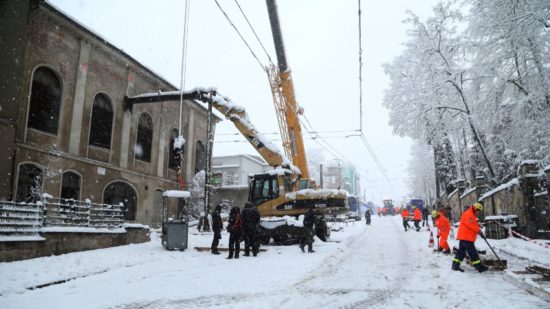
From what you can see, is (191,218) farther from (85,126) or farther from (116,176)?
(85,126)

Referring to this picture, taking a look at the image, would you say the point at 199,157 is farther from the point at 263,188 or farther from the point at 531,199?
the point at 531,199

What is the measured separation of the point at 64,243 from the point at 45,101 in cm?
865

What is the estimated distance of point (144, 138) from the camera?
22.7m

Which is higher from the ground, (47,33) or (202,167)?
(47,33)

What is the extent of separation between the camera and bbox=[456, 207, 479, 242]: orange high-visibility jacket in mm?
8445

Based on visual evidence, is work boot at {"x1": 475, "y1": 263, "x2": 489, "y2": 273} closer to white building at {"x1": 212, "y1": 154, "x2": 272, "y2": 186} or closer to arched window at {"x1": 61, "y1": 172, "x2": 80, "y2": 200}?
arched window at {"x1": 61, "y1": 172, "x2": 80, "y2": 200}

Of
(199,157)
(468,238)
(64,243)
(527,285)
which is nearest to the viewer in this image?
(527,285)

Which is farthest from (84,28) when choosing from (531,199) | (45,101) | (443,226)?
(531,199)

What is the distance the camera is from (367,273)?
820cm

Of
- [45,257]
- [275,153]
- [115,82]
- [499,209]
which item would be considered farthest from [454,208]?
[45,257]

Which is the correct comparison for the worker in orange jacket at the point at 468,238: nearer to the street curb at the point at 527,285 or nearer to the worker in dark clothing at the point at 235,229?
the street curb at the point at 527,285

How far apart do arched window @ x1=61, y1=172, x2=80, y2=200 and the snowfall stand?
7560 millimetres

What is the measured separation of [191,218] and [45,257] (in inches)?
700

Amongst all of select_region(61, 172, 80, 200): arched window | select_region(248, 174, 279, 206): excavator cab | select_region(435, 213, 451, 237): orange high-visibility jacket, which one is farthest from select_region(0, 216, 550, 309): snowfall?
select_region(61, 172, 80, 200): arched window
